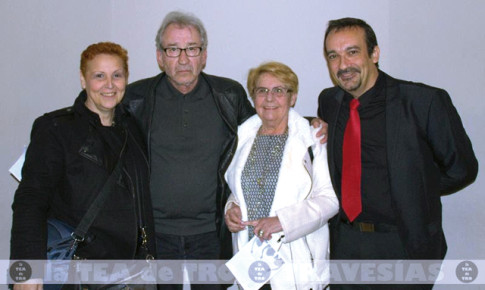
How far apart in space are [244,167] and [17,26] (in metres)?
1.83

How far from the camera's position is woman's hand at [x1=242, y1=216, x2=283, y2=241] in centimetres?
240

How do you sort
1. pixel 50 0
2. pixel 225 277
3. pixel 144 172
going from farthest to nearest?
pixel 50 0, pixel 225 277, pixel 144 172

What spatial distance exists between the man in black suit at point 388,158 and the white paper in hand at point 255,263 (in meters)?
0.39

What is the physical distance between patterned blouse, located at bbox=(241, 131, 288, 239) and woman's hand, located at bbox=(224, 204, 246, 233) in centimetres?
7

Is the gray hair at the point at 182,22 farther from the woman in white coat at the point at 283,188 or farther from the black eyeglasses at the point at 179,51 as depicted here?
the woman in white coat at the point at 283,188

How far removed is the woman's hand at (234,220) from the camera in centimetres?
254

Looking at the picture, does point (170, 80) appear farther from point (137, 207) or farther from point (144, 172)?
point (137, 207)

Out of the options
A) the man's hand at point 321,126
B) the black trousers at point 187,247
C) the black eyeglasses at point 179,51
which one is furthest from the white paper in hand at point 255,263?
the black eyeglasses at point 179,51

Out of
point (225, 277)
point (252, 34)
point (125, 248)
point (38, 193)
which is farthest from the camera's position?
point (252, 34)

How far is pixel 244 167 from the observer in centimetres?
265

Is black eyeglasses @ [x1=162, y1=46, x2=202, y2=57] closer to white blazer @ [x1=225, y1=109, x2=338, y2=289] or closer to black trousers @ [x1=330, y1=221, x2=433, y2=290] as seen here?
white blazer @ [x1=225, y1=109, x2=338, y2=289]

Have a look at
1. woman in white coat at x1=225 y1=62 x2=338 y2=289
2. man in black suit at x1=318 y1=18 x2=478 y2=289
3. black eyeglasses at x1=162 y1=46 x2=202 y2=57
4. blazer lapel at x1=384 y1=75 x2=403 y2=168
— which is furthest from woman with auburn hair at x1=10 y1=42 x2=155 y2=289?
blazer lapel at x1=384 y1=75 x2=403 y2=168

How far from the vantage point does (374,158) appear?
2.42 meters

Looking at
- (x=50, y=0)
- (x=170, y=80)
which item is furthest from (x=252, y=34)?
(x=50, y=0)
